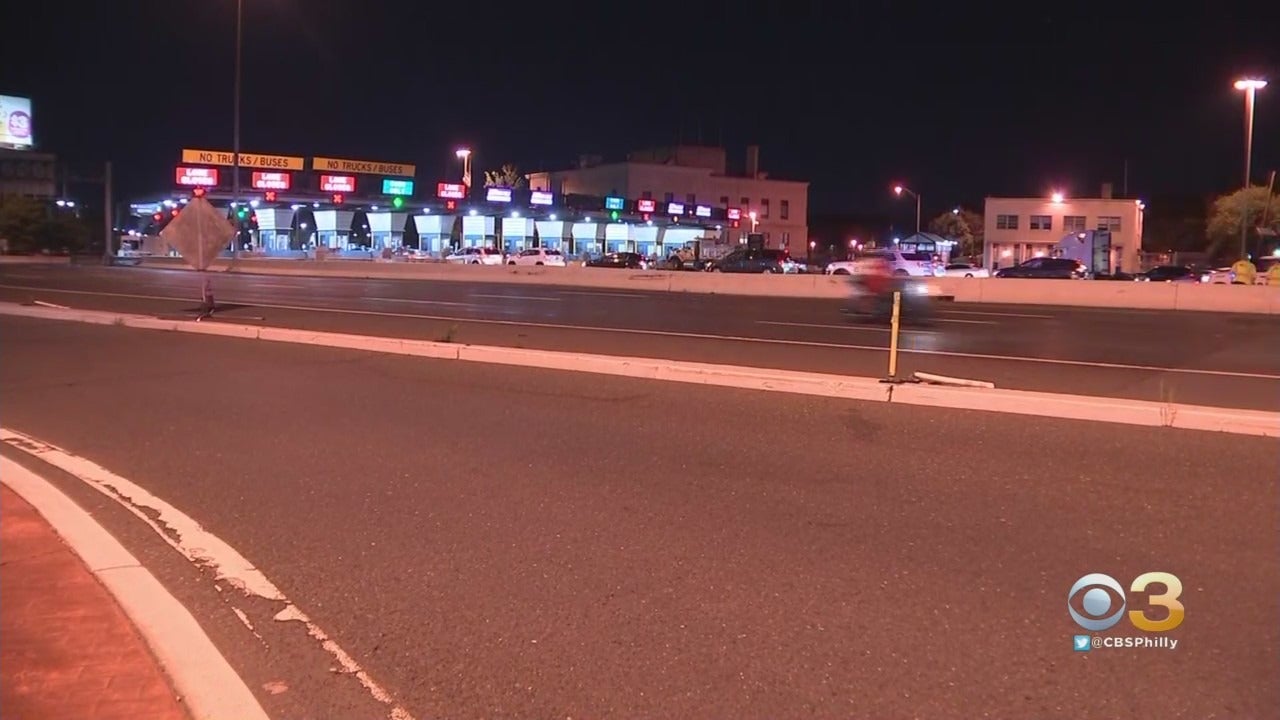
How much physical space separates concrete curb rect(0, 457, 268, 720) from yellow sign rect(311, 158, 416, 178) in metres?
69.4

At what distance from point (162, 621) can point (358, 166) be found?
76.2 metres

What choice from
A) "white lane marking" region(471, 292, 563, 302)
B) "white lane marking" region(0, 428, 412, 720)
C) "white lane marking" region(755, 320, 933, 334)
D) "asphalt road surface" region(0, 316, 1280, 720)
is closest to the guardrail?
"white lane marking" region(471, 292, 563, 302)

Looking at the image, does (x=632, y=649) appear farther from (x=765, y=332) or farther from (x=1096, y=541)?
(x=765, y=332)

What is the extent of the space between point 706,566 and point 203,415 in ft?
A: 22.9

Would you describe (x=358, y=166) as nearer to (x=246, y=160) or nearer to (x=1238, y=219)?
(x=246, y=160)

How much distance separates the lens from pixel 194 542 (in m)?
6.58

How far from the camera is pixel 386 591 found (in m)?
5.66

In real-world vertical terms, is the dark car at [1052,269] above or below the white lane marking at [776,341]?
above

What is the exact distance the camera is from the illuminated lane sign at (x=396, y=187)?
68.6 m

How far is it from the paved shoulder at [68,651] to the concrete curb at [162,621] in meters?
0.06

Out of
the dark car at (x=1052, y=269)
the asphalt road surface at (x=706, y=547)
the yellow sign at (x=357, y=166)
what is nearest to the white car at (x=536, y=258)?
the yellow sign at (x=357, y=166)

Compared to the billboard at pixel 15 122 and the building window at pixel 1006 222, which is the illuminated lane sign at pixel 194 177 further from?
the building window at pixel 1006 222

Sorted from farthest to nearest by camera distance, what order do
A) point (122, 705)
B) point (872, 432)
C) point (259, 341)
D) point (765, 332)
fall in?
point (765, 332) → point (259, 341) → point (872, 432) → point (122, 705)

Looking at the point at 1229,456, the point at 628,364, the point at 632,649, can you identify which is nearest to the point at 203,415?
the point at 628,364
